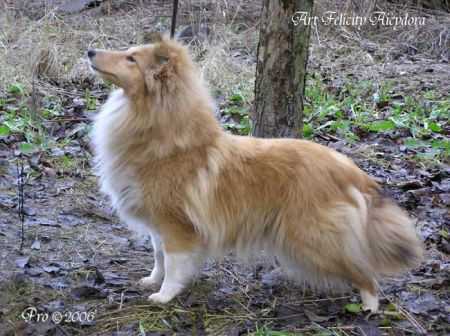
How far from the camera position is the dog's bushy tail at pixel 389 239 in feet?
11.3

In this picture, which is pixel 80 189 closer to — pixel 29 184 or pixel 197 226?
pixel 29 184

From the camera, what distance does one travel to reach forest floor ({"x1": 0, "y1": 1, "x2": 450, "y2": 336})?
3354mm

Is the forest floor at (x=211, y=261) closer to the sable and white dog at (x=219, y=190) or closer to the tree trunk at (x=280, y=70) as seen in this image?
the sable and white dog at (x=219, y=190)

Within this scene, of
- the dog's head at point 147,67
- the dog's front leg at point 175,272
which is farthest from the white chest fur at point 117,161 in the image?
the dog's front leg at point 175,272

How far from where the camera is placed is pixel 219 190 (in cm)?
346

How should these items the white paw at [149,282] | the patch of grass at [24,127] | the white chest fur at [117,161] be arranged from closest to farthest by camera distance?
1. the white chest fur at [117,161]
2. the white paw at [149,282]
3. the patch of grass at [24,127]

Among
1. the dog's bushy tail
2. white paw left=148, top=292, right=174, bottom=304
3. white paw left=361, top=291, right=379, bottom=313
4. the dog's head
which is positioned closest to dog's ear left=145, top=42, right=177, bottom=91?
the dog's head

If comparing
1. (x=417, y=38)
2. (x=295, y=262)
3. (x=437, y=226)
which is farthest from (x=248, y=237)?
(x=417, y=38)

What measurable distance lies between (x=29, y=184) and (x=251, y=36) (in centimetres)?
573

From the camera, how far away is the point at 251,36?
9.86m

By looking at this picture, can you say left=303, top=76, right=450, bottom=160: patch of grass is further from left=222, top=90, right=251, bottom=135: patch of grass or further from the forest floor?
left=222, top=90, right=251, bottom=135: patch of grass

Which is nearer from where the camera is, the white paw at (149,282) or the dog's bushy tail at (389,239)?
the dog's bushy tail at (389,239)

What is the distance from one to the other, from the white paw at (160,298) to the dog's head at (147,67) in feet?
3.74

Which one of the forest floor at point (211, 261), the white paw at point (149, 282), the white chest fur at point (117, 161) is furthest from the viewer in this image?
the white paw at point (149, 282)
